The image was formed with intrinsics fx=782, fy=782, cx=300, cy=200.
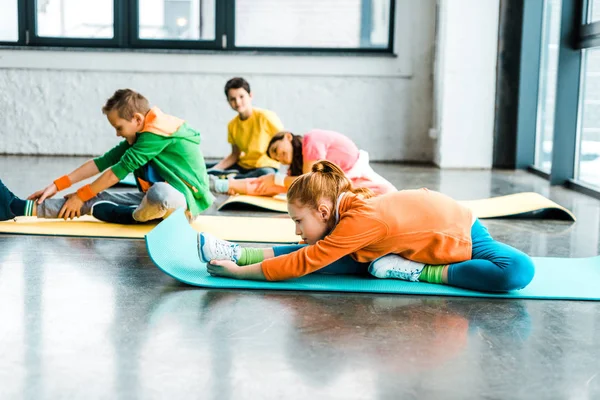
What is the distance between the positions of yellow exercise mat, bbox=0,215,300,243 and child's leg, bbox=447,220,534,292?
979 mm

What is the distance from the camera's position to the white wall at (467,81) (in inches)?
264

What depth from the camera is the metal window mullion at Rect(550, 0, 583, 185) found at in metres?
5.38

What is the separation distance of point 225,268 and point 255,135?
2.93 meters

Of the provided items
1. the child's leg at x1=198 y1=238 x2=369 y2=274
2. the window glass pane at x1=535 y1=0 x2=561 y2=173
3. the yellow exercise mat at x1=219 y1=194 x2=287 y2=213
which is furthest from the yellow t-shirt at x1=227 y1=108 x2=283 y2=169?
the child's leg at x1=198 y1=238 x2=369 y2=274

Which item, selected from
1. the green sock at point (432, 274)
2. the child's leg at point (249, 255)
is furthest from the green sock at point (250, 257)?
the green sock at point (432, 274)

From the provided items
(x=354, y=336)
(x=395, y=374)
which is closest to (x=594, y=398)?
(x=395, y=374)

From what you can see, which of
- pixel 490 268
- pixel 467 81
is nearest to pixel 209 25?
pixel 467 81

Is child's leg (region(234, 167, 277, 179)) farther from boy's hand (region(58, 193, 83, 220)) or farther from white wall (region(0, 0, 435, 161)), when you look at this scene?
white wall (region(0, 0, 435, 161))

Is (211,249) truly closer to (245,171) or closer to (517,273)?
(517,273)

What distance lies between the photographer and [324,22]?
7402 mm

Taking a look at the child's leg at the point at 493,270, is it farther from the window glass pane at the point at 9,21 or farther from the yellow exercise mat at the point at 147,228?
the window glass pane at the point at 9,21

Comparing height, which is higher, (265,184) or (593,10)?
(593,10)

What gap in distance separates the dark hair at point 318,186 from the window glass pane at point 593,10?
339 cm

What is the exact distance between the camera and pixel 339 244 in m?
2.38
